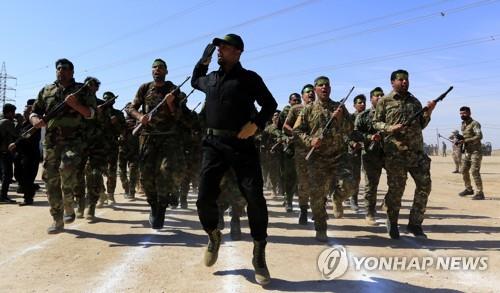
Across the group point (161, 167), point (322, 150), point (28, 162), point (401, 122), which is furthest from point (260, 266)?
point (28, 162)

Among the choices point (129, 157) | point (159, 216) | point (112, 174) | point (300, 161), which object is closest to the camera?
point (159, 216)

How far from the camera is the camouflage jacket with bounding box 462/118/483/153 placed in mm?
13586

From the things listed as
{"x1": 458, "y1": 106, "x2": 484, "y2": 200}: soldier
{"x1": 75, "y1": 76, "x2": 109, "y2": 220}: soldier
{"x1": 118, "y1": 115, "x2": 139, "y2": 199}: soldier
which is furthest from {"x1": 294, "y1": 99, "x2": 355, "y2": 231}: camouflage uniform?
{"x1": 458, "y1": 106, "x2": 484, "y2": 200}: soldier

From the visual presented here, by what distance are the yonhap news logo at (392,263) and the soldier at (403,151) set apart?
4.37 feet

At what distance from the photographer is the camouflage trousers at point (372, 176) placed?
8.20 m

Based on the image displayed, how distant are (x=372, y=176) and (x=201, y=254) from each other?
4.13 m

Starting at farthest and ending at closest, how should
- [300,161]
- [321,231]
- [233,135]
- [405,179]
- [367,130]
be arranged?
1. [367,130]
2. [300,161]
3. [405,179]
4. [321,231]
5. [233,135]

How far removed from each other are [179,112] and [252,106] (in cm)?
266

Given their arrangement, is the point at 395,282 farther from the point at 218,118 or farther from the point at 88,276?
the point at 88,276

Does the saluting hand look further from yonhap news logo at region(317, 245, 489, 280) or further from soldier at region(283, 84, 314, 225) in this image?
soldier at region(283, 84, 314, 225)

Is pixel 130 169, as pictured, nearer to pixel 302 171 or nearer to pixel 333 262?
pixel 302 171

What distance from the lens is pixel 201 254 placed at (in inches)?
212

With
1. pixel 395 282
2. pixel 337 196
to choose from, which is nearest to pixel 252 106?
pixel 395 282

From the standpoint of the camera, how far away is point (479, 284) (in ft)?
13.9
